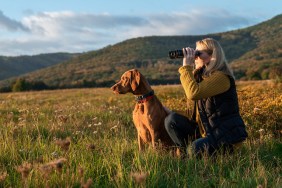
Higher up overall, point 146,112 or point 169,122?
point 146,112

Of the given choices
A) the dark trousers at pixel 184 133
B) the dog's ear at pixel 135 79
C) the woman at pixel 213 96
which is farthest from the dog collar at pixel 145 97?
the woman at pixel 213 96

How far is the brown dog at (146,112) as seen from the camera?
18.6ft

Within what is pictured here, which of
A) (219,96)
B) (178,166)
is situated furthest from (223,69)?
(178,166)

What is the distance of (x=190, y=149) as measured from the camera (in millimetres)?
5262

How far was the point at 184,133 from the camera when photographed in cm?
582

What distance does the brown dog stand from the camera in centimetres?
568

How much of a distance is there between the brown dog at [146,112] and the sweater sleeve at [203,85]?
66cm

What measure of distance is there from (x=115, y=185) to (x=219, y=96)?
6.70ft

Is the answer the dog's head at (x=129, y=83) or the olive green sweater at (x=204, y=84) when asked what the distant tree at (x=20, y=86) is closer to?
the dog's head at (x=129, y=83)

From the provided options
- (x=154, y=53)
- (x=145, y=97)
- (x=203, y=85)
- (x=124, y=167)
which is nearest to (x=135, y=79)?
(x=145, y=97)

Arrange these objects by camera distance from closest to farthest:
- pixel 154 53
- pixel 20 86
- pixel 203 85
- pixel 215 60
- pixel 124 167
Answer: pixel 124 167
pixel 203 85
pixel 215 60
pixel 20 86
pixel 154 53

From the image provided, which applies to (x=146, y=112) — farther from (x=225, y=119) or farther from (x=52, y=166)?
(x=52, y=166)

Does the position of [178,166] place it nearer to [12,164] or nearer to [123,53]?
[12,164]

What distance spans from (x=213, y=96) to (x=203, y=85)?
0.27 m
